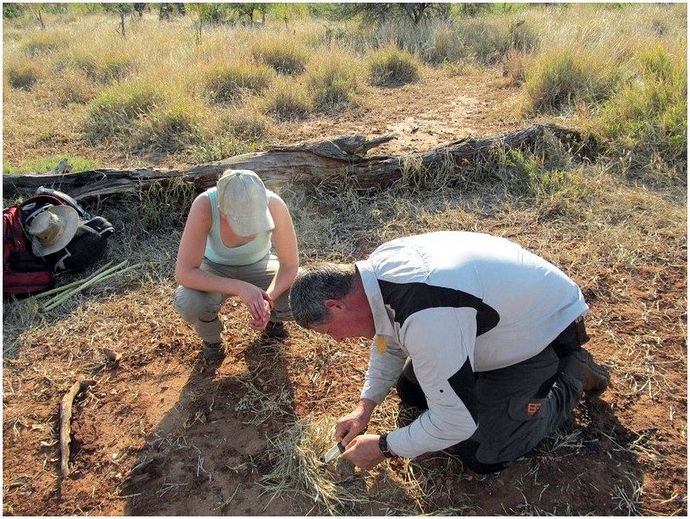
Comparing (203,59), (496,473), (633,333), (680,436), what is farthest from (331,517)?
(203,59)

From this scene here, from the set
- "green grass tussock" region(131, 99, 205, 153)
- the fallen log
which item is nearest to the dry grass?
the fallen log

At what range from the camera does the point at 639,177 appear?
4.38m

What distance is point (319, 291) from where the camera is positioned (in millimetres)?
1757

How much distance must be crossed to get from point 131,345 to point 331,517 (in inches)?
64.2

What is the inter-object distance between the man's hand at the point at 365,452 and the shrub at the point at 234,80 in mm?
5710

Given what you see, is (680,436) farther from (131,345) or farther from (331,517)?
(131,345)

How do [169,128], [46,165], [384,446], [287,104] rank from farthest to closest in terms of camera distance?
[287,104], [169,128], [46,165], [384,446]

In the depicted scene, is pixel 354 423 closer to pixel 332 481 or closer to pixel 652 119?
pixel 332 481

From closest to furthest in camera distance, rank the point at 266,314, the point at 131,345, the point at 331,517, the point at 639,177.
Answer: the point at 331,517
the point at 266,314
the point at 131,345
the point at 639,177

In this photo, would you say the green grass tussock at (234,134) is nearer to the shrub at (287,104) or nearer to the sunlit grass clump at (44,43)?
the shrub at (287,104)

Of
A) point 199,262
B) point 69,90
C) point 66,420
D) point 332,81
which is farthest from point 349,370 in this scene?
point 69,90

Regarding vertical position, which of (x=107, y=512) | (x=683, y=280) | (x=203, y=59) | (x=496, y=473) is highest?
(x=203, y=59)

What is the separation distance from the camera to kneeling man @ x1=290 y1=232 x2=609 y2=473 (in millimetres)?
1713

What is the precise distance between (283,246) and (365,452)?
1074 millimetres
